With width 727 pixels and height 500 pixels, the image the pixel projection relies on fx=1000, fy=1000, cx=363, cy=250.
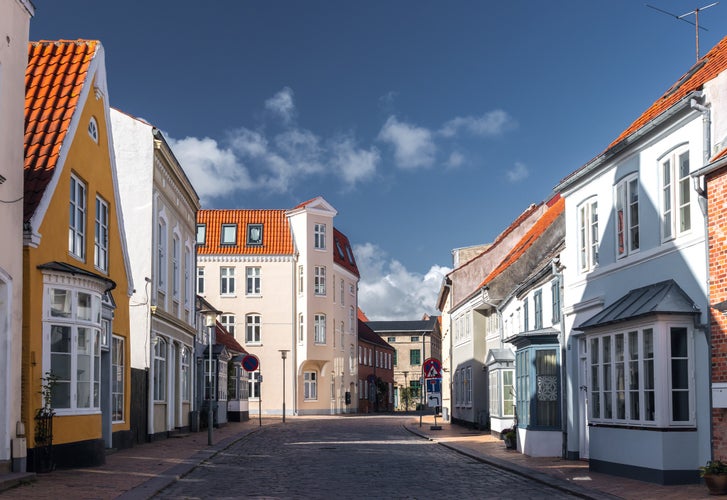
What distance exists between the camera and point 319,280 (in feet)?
213

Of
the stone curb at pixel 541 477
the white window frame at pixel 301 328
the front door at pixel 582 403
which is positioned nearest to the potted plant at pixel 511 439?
the stone curb at pixel 541 477

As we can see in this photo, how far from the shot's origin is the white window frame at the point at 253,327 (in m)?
63.7

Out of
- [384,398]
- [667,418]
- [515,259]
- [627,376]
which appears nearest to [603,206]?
[627,376]

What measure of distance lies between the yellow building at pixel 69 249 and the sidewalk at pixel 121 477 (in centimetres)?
72

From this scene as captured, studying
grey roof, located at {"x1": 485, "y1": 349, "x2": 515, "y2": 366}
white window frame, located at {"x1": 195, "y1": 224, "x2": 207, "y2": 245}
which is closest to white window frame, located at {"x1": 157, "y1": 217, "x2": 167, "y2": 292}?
grey roof, located at {"x1": 485, "y1": 349, "x2": 515, "y2": 366}

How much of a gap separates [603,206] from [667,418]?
511cm

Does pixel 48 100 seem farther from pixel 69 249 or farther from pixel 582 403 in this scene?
pixel 582 403

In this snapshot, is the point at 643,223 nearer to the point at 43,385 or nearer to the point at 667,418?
the point at 667,418

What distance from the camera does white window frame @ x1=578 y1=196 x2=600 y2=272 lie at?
65.5 ft

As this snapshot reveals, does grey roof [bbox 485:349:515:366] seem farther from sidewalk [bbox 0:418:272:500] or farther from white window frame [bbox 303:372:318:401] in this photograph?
white window frame [bbox 303:372:318:401]

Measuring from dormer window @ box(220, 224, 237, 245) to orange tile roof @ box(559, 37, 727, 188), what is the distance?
44543 millimetres

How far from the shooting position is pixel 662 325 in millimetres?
15250

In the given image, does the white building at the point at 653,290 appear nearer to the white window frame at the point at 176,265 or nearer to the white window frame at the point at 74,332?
the white window frame at the point at 74,332

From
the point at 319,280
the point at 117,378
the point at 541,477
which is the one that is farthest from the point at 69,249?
the point at 319,280
